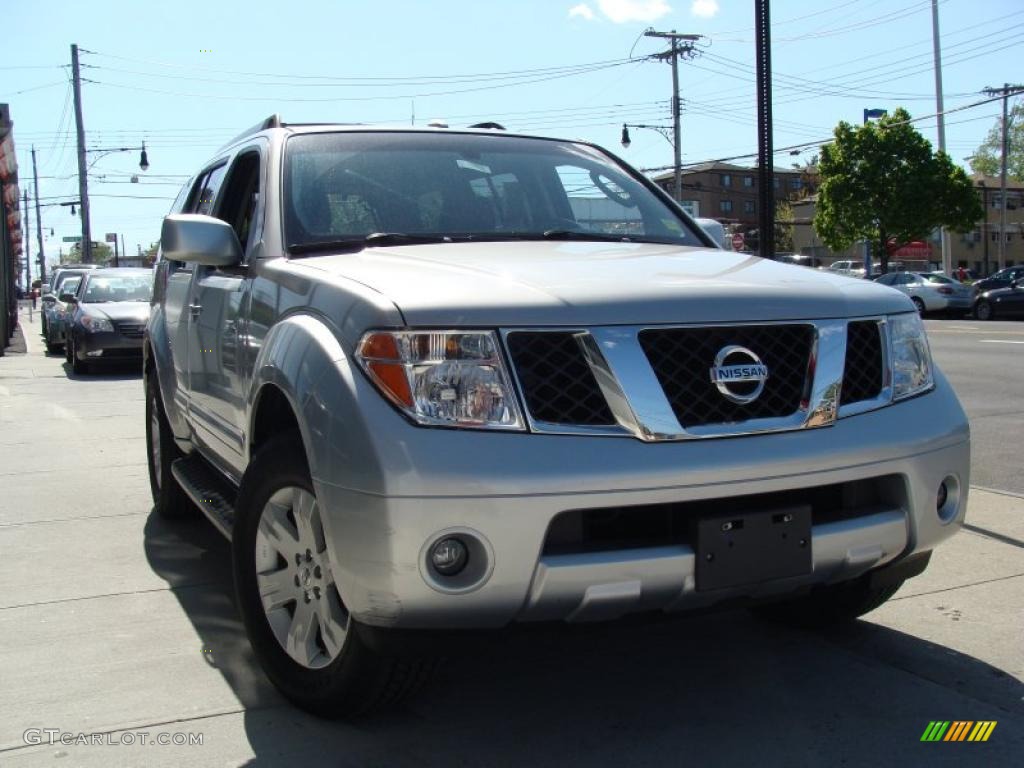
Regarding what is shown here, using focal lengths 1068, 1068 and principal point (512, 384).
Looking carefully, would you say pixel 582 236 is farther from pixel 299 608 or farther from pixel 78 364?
pixel 78 364

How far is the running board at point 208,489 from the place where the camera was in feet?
12.4

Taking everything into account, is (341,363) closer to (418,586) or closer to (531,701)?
(418,586)

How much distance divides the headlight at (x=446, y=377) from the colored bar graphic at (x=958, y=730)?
5.06 ft

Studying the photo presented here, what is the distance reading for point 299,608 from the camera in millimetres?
3055

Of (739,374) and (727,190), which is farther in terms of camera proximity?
(727,190)

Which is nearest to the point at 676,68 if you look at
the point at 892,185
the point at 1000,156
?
the point at 892,185

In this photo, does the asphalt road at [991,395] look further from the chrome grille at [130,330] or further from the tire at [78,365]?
the tire at [78,365]

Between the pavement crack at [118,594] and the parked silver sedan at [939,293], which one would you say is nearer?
the pavement crack at [118,594]

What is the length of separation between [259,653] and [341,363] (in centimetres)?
103

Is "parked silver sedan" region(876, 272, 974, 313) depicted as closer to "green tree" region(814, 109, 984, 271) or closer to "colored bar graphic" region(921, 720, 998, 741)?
"green tree" region(814, 109, 984, 271)

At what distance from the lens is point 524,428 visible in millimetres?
2586

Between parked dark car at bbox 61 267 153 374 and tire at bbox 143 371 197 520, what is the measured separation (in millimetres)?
9267

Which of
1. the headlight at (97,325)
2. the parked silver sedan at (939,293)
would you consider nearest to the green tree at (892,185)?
the parked silver sedan at (939,293)

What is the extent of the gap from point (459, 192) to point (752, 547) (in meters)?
1.89
